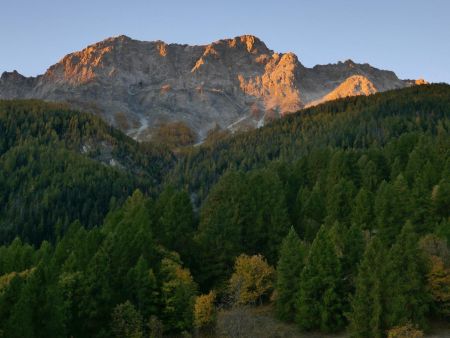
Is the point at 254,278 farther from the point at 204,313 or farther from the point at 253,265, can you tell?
the point at 204,313

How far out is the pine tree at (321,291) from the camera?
63844 mm

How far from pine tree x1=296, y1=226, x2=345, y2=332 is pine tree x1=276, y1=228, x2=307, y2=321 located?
5.98ft

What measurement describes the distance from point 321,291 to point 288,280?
16.5 ft

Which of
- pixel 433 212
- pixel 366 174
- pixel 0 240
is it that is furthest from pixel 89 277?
pixel 0 240

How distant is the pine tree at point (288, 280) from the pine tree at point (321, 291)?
1.82 m

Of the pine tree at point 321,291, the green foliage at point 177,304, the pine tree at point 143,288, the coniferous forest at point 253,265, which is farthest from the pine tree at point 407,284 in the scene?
the pine tree at point 143,288

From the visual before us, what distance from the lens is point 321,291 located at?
215 ft

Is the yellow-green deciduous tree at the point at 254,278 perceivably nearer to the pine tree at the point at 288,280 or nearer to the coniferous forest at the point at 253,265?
the coniferous forest at the point at 253,265

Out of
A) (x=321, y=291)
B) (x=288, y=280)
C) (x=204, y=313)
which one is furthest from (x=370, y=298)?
(x=204, y=313)

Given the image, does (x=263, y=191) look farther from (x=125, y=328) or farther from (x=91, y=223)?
(x=91, y=223)

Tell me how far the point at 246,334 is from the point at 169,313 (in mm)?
11961

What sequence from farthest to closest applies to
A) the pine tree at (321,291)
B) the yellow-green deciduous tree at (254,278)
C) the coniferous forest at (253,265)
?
1. the yellow-green deciduous tree at (254,278)
2. the pine tree at (321,291)
3. the coniferous forest at (253,265)

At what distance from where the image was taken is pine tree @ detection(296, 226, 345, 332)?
63.8 meters

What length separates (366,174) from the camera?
112 m
